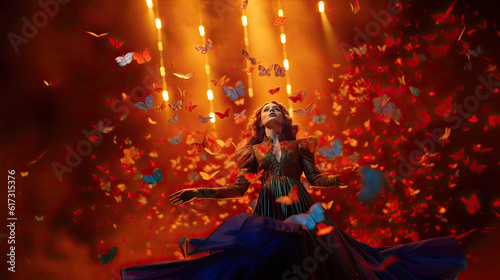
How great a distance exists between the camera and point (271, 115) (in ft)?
7.99

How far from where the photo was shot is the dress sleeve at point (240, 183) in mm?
2203

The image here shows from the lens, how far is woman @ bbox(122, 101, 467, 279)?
68.5 inches

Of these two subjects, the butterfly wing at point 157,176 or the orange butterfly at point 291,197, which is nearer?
the orange butterfly at point 291,197

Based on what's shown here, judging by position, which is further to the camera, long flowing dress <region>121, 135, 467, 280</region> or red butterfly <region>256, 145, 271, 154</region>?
red butterfly <region>256, 145, 271, 154</region>

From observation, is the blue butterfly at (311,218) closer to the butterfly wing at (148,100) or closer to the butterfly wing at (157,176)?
the butterfly wing at (157,176)

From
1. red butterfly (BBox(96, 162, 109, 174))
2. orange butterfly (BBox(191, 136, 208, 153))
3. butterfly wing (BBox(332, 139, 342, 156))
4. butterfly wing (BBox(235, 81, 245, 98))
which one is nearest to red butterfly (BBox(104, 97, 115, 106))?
red butterfly (BBox(96, 162, 109, 174))

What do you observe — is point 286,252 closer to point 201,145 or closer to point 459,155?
point 201,145

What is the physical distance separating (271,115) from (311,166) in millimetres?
366

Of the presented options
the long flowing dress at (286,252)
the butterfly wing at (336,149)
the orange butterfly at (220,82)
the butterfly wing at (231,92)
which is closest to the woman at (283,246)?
the long flowing dress at (286,252)

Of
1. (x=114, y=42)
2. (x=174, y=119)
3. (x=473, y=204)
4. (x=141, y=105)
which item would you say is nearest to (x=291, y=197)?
(x=174, y=119)

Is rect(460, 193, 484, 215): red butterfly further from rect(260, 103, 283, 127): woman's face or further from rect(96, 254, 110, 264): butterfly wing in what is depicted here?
rect(96, 254, 110, 264): butterfly wing

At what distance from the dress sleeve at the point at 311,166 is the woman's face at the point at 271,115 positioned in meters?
0.18

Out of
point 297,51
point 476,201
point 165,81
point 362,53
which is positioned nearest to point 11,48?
point 165,81

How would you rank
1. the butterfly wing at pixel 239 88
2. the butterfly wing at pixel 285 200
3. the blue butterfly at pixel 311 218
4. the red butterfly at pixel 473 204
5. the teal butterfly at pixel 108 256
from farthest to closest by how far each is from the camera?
the butterfly wing at pixel 239 88, the red butterfly at pixel 473 204, the teal butterfly at pixel 108 256, the butterfly wing at pixel 285 200, the blue butterfly at pixel 311 218
